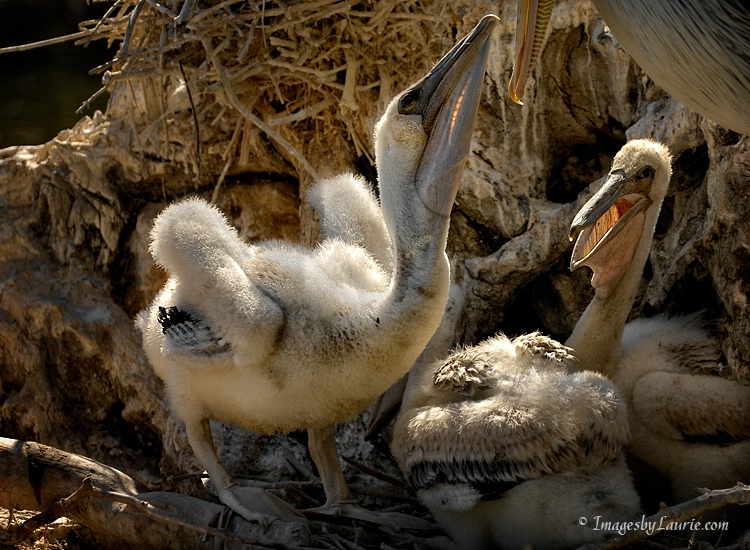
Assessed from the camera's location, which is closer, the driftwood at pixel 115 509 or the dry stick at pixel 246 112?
the driftwood at pixel 115 509

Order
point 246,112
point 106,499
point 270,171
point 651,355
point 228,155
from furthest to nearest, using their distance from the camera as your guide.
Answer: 1. point 270,171
2. point 228,155
3. point 246,112
4. point 651,355
5. point 106,499

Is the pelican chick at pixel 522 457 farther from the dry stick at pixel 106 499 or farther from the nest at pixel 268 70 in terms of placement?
the nest at pixel 268 70

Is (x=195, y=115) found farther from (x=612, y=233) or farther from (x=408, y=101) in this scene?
(x=612, y=233)

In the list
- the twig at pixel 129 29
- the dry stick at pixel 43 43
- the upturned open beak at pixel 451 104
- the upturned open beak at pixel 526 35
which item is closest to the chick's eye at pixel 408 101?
the upturned open beak at pixel 451 104

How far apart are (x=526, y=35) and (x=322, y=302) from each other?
1028 mm

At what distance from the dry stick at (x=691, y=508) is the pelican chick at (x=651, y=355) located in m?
0.59

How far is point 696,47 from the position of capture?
8.13 feet

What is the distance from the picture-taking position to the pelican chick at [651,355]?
297cm

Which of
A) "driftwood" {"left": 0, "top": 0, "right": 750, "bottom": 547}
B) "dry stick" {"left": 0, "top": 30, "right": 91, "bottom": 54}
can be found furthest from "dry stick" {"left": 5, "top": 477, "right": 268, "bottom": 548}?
"dry stick" {"left": 0, "top": 30, "right": 91, "bottom": 54}

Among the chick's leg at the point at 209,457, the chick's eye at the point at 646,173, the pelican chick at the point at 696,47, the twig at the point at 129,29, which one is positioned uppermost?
the twig at the point at 129,29

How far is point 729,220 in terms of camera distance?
3.12 m

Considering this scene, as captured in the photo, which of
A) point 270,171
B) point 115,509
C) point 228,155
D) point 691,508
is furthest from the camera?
point 270,171

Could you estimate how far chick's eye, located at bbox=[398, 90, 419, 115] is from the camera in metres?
2.96

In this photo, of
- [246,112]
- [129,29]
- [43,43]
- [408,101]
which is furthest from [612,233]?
[43,43]
